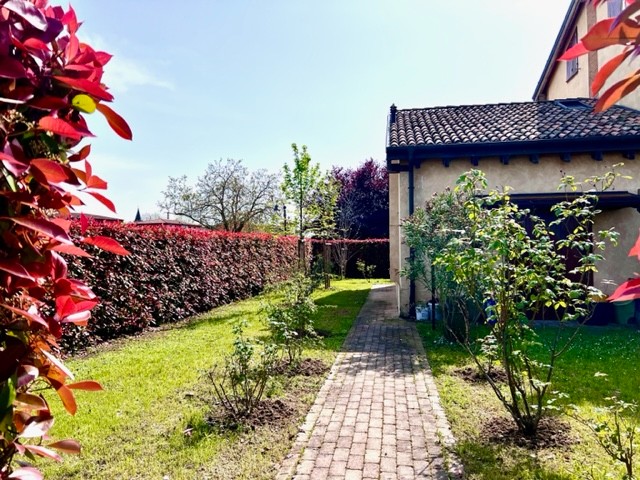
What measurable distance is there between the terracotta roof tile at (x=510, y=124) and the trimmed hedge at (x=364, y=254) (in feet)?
37.9

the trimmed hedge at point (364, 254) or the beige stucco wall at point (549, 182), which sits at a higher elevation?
the beige stucco wall at point (549, 182)

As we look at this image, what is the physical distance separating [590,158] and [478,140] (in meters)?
2.93

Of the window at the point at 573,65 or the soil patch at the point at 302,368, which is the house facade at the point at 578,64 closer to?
the window at the point at 573,65

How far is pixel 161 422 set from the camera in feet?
14.2

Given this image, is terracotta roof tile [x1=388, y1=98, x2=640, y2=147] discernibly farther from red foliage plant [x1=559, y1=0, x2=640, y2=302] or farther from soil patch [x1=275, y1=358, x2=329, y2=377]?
red foliage plant [x1=559, y1=0, x2=640, y2=302]

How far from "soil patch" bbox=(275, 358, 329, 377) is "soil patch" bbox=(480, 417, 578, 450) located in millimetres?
2596

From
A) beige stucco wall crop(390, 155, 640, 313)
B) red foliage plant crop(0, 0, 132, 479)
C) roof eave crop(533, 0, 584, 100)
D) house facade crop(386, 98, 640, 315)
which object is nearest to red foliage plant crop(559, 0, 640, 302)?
red foliage plant crop(0, 0, 132, 479)

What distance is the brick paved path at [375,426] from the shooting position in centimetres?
336

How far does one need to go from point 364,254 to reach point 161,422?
2173cm

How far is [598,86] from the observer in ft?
3.82

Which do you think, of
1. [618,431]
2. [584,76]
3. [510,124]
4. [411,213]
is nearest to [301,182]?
[411,213]

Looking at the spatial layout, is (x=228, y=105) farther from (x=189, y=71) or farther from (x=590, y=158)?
(x=590, y=158)

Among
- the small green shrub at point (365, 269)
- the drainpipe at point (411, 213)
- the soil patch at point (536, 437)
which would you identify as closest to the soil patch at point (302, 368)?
the soil patch at point (536, 437)

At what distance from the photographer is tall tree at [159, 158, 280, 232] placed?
2762 cm
